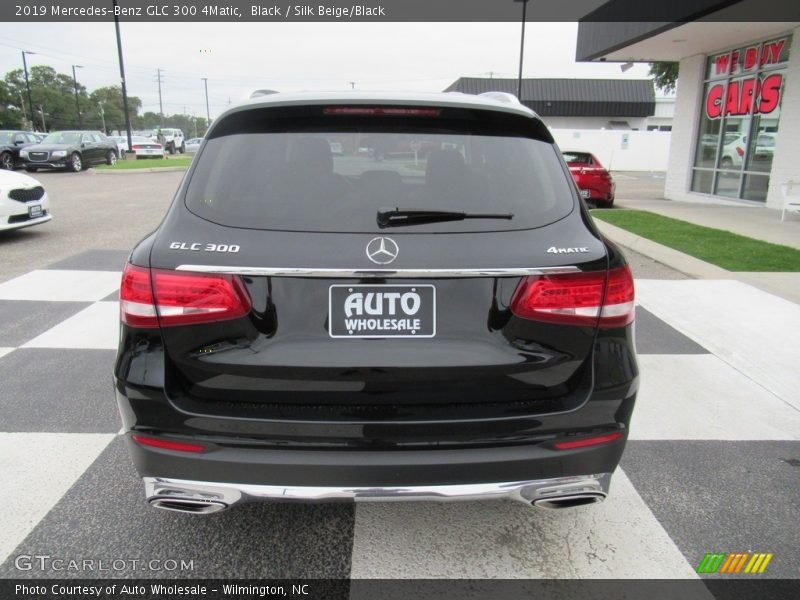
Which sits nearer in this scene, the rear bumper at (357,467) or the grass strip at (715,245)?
the rear bumper at (357,467)

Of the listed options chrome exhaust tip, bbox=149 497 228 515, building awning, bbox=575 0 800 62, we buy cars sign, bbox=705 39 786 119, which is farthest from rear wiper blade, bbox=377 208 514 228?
we buy cars sign, bbox=705 39 786 119

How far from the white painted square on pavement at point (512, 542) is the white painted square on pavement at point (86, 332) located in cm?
304

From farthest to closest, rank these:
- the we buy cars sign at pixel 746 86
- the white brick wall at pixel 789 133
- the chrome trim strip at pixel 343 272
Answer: the we buy cars sign at pixel 746 86
the white brick wall at pixel 789 133
the chrome trim strip at pixel 343 272

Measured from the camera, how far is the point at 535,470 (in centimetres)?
201

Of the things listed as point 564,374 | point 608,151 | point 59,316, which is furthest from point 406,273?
point 608,151

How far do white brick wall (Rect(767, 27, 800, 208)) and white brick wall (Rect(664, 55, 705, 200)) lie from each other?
326 cm

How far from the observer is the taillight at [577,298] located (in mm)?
2010

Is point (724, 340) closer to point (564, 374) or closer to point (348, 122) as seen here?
point (564, 374)

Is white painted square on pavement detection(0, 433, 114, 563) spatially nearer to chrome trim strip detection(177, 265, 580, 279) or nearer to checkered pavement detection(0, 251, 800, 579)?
checkered pavement detection(0, 251, 800, 579)

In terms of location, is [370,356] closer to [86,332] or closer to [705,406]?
[705,406]

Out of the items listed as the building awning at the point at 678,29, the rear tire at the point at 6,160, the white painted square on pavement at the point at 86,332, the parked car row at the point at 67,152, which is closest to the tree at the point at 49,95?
the parked car row at the point at 67,152

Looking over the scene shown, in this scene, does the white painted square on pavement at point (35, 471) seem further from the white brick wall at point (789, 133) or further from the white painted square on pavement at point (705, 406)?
the white brick wall at point (789, 133)

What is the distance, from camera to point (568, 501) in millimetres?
2137

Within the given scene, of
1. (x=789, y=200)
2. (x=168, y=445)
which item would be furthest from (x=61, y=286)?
(x=789, y=200)
